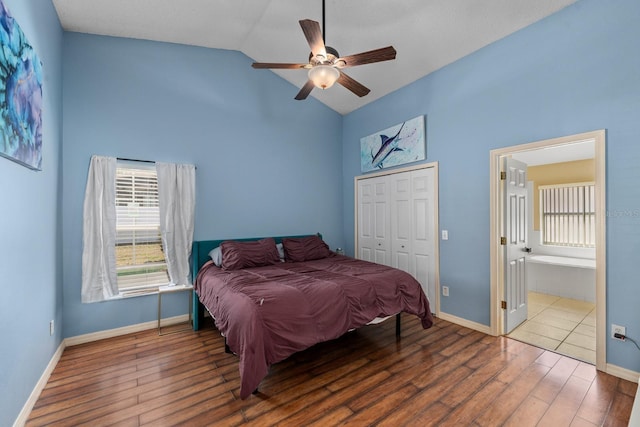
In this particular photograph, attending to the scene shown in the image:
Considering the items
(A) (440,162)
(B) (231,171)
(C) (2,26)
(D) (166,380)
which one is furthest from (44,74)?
(A) (440,162)

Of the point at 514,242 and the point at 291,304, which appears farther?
the point at 514,242

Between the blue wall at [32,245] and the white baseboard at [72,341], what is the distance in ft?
0.20

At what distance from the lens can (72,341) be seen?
296 cm

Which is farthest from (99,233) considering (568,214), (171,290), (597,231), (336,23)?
(568,214)

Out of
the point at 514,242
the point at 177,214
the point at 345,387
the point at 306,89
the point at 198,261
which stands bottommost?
the point at 345,387

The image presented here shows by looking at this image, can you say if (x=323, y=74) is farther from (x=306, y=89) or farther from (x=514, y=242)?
(x=514, y=242)

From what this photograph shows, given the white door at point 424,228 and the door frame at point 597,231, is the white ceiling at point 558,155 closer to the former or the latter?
the door frame at point 597,231

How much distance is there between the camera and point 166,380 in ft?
7.66

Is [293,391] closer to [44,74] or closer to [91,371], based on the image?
[91,371]

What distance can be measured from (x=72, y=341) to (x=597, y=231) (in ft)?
17.2

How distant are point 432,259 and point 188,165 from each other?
345 centimetres

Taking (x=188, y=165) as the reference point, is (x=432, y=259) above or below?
below

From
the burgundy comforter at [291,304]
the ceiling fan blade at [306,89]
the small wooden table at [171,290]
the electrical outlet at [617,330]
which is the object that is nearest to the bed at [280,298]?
the burgundy comforter at [291,304]

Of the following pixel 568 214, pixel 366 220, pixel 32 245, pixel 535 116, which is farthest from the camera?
pixel 568 214
